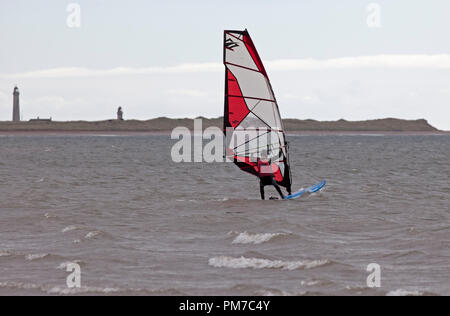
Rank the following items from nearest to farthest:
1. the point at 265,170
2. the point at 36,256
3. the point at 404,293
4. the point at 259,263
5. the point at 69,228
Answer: the point at 404,293, the point at 259,263, the point at 36,256, the point at 69,228, the point at 265,170

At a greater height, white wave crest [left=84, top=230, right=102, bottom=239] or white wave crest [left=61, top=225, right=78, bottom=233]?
white wave crest [left=84, top=230, right=102, bottom=239]

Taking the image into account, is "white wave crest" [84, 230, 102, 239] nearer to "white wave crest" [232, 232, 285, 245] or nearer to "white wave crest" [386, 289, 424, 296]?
"white wave crest" [232, 232, 285, 245]

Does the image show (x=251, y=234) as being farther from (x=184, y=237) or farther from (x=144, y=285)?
(x=144, y=285)

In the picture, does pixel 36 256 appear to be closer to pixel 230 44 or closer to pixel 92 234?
pixel 92 234

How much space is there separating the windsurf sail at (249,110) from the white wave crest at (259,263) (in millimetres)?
8978

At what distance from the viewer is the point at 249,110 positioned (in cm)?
2150

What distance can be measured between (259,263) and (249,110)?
968 cm

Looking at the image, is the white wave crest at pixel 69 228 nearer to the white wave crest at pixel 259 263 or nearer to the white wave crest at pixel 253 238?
the white wave crest at pixel 253 238

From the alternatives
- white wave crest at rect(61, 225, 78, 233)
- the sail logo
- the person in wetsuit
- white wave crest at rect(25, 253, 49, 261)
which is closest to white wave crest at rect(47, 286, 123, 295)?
white wave crest at rect(25, 253, 49, 261)

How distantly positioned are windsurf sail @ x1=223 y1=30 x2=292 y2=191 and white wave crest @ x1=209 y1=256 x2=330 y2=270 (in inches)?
353

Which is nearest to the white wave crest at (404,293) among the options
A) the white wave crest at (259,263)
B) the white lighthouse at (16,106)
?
the white wave crest at (259,263)

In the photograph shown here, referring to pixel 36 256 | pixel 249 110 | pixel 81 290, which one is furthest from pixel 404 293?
pixel 249 110

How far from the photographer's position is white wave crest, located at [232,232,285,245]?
14640 millimetres
